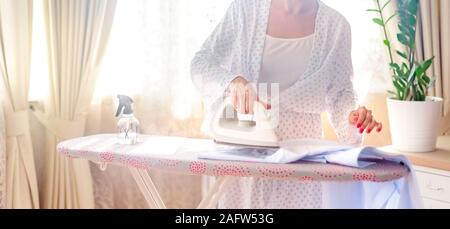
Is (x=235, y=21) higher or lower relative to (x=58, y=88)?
higher

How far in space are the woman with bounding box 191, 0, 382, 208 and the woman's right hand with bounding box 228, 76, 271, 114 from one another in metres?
0.06

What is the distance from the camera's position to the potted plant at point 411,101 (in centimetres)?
153

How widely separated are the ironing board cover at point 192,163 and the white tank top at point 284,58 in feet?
0.78

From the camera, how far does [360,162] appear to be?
2.80 ft

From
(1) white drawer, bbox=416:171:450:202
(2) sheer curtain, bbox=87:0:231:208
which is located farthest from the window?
(1) white drawer, bbox=416:171:450:202

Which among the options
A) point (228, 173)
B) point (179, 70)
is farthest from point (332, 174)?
point (179, 70)

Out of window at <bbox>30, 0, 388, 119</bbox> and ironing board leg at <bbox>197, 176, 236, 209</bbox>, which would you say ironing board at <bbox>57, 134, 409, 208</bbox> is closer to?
ironing board leg at <bbox>197, 176, 236, 209</bbox>

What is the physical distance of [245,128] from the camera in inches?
40.5

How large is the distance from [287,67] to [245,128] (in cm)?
24

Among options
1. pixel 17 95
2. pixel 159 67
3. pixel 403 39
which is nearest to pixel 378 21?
pixel 403 39

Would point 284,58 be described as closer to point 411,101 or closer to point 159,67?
point 411,101

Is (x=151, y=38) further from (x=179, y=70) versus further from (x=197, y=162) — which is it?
(x=197, y=162)
